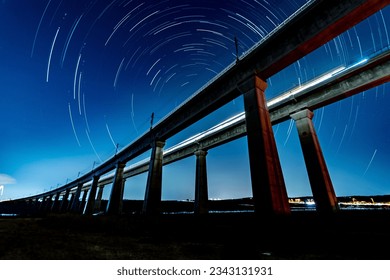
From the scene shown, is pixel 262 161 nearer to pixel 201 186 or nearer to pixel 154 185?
pixel 154 185

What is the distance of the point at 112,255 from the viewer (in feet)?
11.1

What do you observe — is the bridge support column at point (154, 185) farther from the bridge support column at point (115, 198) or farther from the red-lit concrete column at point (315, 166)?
the red-lit concrete column at point (315, 166)

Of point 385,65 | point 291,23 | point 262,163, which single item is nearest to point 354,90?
point 385,65

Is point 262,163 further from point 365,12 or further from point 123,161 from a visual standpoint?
point 123,161

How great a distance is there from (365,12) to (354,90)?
25.5 feet

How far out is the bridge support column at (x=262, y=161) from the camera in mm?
9070

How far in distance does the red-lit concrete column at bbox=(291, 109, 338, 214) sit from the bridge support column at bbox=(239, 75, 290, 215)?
25.6 ft

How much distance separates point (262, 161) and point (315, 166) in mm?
9311

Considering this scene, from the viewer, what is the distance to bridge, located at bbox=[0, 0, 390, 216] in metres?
9.37

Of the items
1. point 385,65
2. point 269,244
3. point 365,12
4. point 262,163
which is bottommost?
point 269,244

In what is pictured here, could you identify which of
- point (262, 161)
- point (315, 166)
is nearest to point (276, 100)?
point (315, 166)

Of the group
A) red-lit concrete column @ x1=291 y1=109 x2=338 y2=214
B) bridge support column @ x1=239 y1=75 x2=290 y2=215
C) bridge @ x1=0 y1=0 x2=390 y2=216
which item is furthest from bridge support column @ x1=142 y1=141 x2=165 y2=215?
red-lit concrete column @ x1=291 y1=109 x2=338 y2=214

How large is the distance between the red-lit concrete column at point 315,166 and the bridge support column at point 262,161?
779 cm

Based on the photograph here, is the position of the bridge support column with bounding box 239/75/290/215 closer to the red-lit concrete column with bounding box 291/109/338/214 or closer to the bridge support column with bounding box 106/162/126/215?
the red-lit concrete column with bounding box 291/109/338/214
